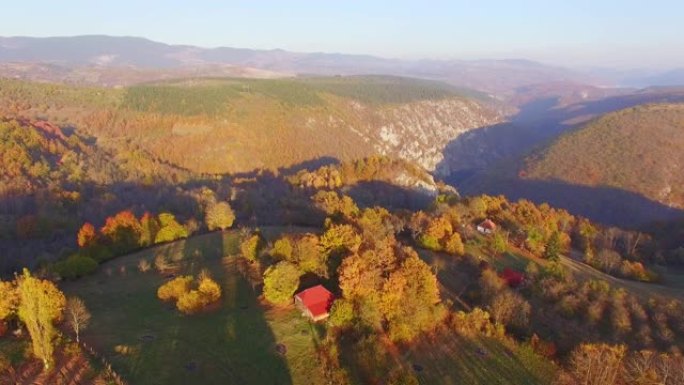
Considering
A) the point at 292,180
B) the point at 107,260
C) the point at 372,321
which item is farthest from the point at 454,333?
the point at 292,180

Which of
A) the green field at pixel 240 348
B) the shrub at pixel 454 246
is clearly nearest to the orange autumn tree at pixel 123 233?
the green field at pixel 240 348

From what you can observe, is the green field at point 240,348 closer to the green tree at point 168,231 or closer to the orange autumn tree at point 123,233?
the orange autumn tree at point 123,233

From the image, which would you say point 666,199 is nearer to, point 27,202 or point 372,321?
point 372,321

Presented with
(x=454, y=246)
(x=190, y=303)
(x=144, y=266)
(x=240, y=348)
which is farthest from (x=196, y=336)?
(x=454, y=246)

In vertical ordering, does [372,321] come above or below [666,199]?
above

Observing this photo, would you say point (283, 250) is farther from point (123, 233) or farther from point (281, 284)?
point (123, 233)

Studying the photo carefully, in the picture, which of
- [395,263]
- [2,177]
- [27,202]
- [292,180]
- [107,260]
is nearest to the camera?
[395,263]

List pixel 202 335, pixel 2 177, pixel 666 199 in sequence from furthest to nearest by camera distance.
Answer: pixel 666 199
pixel 2 177
pixel 202 335

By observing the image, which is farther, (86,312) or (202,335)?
(86,312)
